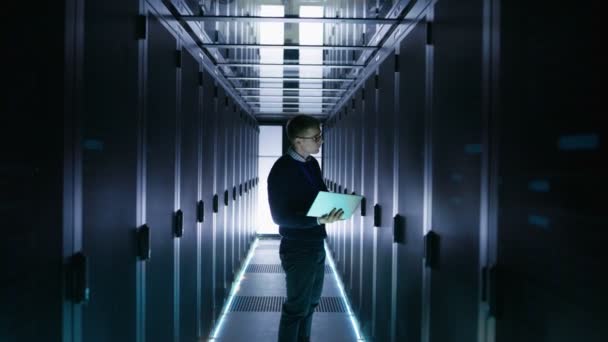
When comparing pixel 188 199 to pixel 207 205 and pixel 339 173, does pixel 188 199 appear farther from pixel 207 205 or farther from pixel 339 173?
pixel 339 173

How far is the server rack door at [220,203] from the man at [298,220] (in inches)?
58.3

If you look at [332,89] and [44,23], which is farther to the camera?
[332,89]

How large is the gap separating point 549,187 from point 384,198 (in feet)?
6.68

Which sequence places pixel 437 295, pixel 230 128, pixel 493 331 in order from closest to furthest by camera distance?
pixel 493 331 < pixel 437 295 < pixel 230 128

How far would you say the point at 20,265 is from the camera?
1303 mm

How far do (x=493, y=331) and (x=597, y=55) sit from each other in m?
0.90

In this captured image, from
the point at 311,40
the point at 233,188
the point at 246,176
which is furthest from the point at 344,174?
the point at 311,40

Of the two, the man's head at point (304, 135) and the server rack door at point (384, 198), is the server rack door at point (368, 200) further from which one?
the man's head at point (304, 135)

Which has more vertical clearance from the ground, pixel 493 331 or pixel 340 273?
pixel 493 331

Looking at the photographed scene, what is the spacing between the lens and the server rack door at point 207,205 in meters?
3.69

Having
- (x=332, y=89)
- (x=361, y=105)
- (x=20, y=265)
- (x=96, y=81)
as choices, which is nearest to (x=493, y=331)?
A: (x=20, y=265)

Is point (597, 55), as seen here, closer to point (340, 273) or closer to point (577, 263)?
point (577, 263)

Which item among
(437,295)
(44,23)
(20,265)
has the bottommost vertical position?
(437,295)

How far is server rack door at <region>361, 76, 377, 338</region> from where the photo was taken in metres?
3.72
